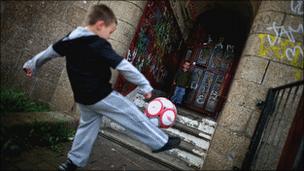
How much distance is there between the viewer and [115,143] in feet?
14.3

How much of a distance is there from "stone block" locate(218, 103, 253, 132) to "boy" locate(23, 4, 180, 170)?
1.64 m

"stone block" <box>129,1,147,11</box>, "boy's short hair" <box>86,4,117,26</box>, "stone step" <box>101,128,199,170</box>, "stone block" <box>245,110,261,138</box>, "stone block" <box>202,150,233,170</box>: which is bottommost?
"stone step" <box>101,128,199,170</box>

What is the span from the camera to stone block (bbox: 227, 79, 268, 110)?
388 centimetres

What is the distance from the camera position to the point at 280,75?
3.83 metres

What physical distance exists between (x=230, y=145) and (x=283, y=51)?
→ 1646 millimetres

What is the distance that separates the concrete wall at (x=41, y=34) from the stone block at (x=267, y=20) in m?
2.07

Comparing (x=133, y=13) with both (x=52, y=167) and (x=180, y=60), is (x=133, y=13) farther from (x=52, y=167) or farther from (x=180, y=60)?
(x=180, y=60)

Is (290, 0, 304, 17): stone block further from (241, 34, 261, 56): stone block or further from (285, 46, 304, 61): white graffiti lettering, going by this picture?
(241, 34, 261, 56): stone block

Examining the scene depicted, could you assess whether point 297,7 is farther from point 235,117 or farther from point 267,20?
point 235,117

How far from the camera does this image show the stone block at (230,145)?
380 cm

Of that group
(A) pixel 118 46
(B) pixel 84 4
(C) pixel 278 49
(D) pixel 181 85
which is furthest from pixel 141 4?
(D) pixel 181 85

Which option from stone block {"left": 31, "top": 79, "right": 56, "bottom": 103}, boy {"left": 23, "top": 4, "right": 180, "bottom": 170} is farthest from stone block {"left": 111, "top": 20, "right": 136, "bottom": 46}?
boy {"left": 23, "top": 4, "right": 180, "bottom": 170}

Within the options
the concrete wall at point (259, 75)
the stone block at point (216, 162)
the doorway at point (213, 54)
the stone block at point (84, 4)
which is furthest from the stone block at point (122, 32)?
the doorway at point (213, 54)

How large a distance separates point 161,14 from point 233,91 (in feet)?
9.43
